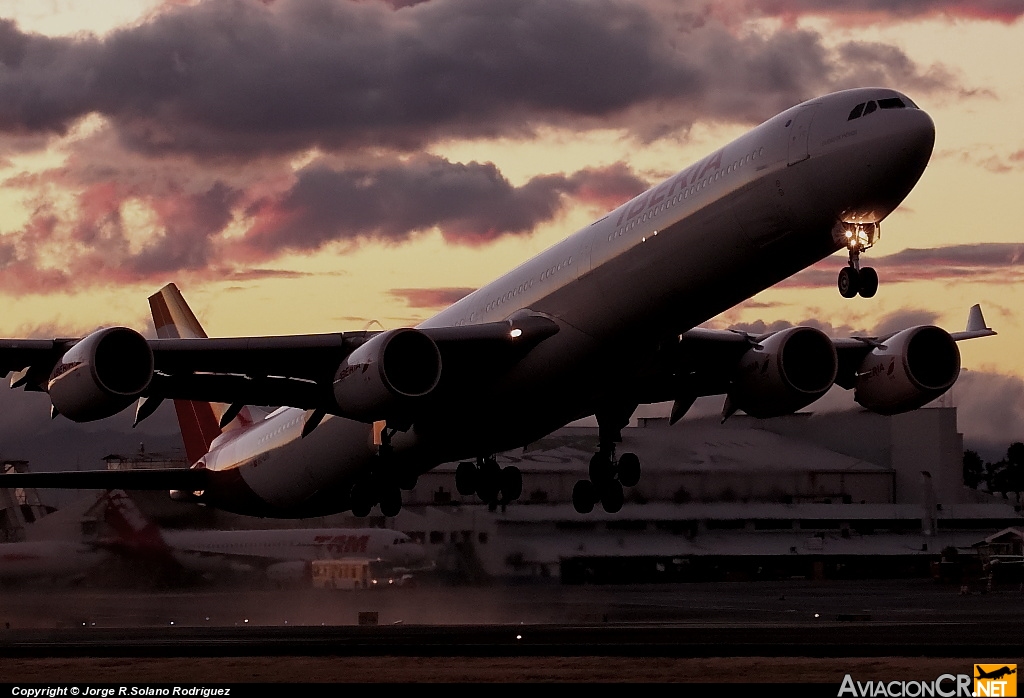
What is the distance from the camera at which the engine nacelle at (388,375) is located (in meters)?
32.6

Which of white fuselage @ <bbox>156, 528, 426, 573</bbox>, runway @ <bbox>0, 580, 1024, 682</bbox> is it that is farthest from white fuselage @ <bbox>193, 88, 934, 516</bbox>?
white fuselage @ <bbox>156, 528, 426, 573</bbox>

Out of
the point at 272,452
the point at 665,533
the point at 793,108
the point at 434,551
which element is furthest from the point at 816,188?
the point at 665,533

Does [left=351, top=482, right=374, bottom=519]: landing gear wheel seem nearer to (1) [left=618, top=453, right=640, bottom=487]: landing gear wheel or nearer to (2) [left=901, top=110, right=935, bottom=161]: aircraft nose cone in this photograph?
(1) [left=618, top=453, right=640, bottom=487]: landing gear wheel

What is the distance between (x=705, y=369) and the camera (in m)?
37.8

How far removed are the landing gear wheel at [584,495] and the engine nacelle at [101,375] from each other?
14150mm

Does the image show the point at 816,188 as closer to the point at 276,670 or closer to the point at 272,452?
the point at 276,670

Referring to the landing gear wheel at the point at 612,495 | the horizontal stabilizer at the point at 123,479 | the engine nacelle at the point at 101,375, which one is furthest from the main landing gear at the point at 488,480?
the horizontal stabilizer at the point at 123,479

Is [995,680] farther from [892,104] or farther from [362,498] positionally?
[362,498]

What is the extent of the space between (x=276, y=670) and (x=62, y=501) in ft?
89.8

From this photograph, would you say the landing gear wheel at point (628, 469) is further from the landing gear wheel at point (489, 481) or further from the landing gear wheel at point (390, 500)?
the landing gear wheel at point (390, 500)

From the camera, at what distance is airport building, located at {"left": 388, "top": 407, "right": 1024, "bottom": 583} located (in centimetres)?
5369

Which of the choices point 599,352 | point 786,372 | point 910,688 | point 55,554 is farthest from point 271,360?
point 910,688

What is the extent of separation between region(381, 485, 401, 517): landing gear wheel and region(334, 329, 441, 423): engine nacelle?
20.4 ft

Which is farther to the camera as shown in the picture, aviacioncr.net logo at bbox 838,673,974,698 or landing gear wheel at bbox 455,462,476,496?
landing gear wheel at bbox 455,462,476,496
